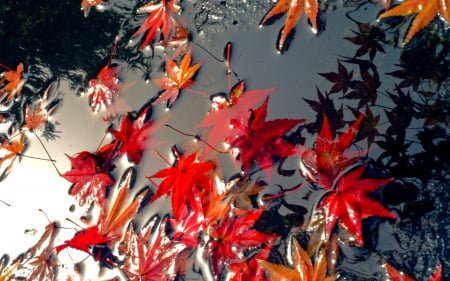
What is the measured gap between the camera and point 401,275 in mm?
1175

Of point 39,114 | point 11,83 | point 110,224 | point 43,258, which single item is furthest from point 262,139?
point 11,83

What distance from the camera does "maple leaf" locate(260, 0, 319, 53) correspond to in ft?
4.83

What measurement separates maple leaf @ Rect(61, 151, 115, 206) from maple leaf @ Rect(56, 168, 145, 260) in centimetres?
5

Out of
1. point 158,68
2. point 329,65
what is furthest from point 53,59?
point 329,65

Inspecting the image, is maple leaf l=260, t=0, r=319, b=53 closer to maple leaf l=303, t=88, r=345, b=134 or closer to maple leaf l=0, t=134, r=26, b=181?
maple leaf l=303, t=88, r=345, b=134

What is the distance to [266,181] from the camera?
4.47 feet

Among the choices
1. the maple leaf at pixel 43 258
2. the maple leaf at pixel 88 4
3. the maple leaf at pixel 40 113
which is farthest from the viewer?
the maple leaf at pixel 88 4

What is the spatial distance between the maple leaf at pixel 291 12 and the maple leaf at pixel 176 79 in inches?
11.0

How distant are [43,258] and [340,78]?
42.8 inches

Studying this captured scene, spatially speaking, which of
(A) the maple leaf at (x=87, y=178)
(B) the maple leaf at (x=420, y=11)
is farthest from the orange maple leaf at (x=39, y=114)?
(B) the maple leaf at (x=420, y=11)

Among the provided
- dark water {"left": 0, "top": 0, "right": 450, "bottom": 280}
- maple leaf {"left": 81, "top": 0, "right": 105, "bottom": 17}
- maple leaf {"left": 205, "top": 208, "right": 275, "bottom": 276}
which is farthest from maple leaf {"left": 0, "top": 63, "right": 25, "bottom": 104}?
maple leaf {"left": 205, "top": 208, "right": 275, "bottom": 276}

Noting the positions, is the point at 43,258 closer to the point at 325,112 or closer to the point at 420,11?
the point at 325,112

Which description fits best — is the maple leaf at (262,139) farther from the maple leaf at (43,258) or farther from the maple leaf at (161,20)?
the maple leaf at (43,258)

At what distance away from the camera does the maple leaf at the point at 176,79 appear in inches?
62.1
